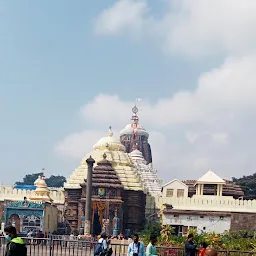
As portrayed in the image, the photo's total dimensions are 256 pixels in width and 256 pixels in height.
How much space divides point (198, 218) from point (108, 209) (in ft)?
24.1

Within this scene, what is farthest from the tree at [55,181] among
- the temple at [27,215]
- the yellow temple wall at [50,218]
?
the temple at [27,215]

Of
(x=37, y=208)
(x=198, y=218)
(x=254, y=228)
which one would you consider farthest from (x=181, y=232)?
(x=37, y=208)

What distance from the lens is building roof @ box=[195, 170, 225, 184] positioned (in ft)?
178

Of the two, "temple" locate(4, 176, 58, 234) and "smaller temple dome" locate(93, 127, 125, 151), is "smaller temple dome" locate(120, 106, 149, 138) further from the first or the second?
"temple" locate(4, 176, 58, 234)

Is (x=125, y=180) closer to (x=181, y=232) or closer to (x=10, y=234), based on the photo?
(x=181, y=232)

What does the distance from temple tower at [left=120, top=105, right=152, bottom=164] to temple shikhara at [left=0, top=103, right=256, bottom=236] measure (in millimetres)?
24957

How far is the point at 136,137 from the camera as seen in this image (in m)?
82.4

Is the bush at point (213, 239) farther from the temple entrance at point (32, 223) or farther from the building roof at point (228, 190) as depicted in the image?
the building roof at point (228, 190)

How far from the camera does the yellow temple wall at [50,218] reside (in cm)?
4410

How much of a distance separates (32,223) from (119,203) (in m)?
7.36

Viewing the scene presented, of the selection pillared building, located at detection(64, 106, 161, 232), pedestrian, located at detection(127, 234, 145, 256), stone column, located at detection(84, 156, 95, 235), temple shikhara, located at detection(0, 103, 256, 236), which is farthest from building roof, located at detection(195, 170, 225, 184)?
pedestrian, located at detection(127, 234, 145, 256)

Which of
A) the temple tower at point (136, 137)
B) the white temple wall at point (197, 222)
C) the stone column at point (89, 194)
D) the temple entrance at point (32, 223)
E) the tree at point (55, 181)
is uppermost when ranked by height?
the temple tower at point (136, 137)

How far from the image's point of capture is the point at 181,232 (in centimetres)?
4400

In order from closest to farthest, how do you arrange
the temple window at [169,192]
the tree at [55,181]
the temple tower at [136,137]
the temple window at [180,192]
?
the temple window at [169,192]
the temple window at [180,192]
the temple tower at [136,137]
the tree at [55,181]
